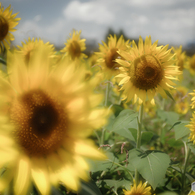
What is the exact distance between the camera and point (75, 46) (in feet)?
6.52

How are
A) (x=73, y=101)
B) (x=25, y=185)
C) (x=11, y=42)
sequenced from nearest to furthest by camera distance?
1. (x=25, y=185)
2. (x=73, y=101)
3. (x=11, y=42)

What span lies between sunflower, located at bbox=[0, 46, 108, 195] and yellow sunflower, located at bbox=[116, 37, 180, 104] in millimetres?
563

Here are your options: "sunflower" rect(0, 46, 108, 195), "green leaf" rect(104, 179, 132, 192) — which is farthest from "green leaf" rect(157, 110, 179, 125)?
"sunflower" rect(0, 46, 108, 195)

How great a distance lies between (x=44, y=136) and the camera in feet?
1.56

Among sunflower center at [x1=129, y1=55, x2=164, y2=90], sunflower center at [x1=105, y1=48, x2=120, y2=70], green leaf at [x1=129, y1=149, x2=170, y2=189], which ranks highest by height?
sunflower center at [x1=105, y1=48, x2=120, y2=70]

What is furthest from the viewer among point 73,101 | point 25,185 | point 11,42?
point 11,42

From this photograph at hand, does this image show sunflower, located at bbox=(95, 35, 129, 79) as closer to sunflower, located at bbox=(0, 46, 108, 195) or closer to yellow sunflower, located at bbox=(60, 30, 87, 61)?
yellow sunflower, located at bbox=(60, 30, 87, 61)

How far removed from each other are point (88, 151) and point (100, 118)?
72mm

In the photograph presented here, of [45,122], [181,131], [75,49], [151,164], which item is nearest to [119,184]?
[151,164]

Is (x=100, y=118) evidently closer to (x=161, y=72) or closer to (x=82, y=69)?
(x=82, y=69)

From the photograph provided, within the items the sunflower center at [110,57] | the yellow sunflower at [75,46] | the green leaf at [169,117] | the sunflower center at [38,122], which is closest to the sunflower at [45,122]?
the sunflower center at [38,122]

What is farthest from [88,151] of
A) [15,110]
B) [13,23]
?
[13,23]

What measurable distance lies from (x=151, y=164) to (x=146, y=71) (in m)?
0.44

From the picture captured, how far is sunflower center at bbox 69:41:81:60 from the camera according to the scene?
196 centimetres
